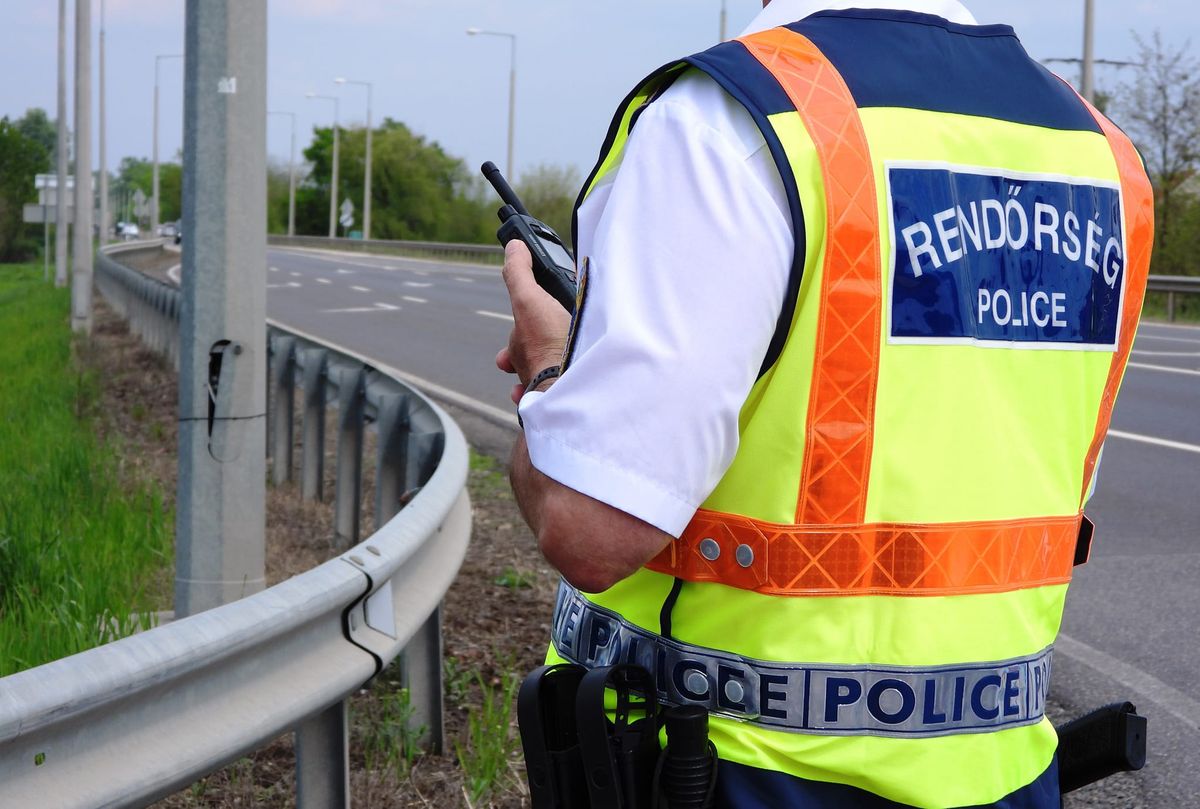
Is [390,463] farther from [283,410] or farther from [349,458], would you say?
[283,410]

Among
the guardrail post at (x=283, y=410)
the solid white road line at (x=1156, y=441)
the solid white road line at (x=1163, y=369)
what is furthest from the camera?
the solid white road line at (x=1163, y=369)

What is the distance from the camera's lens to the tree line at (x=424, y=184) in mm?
24797

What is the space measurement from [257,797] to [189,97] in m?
2.04

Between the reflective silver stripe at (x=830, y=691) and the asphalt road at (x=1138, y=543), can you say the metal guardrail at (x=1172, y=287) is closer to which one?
the asphalt road at (x=1138, y=543)

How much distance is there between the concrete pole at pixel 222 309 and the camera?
4031 mm

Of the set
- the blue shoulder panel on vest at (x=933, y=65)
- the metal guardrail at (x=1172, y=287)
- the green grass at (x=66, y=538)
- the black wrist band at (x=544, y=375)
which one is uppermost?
the blue shoulder panel on vest at (x=933, y=65)

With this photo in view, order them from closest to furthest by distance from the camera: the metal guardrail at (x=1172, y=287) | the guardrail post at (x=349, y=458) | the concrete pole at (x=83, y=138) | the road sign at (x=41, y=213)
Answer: the guardrail post at (x=349, y=458), the concrete pole at (x=83, y=138), the metal guardrail at (x=1172, y=287), the road sign at (x=41, y=213)

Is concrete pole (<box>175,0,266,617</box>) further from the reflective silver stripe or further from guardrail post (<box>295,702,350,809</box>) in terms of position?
the reflective silver stripe

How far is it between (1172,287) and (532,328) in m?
22.2

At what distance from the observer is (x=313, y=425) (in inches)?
259

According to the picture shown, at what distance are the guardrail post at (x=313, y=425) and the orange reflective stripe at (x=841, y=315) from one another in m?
5.22

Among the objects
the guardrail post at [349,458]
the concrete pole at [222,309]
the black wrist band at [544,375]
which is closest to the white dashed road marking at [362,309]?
the guardrail post at [349,458]

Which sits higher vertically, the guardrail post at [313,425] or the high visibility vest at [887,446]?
the high visibility vest at [887,446]

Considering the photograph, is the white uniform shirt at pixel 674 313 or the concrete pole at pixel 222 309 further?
the concrete pole at pixel 222 309
